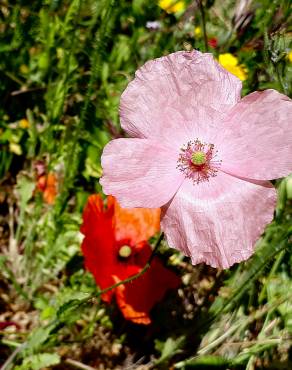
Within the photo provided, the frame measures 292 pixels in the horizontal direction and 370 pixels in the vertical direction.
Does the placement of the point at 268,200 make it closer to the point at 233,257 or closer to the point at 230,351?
the point at 233,257

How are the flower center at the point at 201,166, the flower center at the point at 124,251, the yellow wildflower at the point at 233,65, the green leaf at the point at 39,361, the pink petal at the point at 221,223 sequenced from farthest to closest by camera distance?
the yellow wildflower at the point at 233,65 < the flower center at the point at 124,251 < the green leaf at the point at 39,361 < the flower center at the point at 201,166 < the pink petal at the point at 221,223

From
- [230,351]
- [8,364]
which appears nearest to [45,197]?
[8,364]

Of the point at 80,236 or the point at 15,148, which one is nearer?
the point at 80,236

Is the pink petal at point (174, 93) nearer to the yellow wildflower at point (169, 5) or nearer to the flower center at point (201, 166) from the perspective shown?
the flower center at point (201, 166)

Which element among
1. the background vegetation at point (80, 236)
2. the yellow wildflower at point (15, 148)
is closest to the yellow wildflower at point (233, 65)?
the background vegetation at point (80, 236)

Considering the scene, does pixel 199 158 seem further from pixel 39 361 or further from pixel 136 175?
pixel 39 361

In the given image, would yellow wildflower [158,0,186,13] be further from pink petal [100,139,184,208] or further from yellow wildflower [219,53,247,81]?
pink petal [100,139,184,208]

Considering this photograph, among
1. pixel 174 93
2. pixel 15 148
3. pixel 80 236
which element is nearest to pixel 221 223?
pixel 174 93
